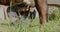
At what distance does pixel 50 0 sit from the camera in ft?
13.0

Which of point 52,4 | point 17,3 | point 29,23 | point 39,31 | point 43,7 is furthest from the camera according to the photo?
point 52,4

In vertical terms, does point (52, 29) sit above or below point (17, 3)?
below

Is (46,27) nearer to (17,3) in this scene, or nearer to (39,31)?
(39,31)

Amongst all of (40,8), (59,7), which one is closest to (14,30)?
(40,8)

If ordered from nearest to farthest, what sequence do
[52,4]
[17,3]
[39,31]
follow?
[39,31]
[17,3]
[52,4]

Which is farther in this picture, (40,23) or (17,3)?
(17,3)

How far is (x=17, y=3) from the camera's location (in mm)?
3541

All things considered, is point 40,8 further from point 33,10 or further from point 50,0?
point 50,0

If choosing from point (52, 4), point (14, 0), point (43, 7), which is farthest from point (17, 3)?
point (43, 7)

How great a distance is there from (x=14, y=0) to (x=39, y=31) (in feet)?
5.61

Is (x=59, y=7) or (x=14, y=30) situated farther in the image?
(x=59, y=7)

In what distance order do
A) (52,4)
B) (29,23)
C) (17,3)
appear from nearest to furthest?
(29,23) → (17,3) → (52,4)

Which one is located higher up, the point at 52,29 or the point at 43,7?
the point at 43,7

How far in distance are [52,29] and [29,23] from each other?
11.6 inches
